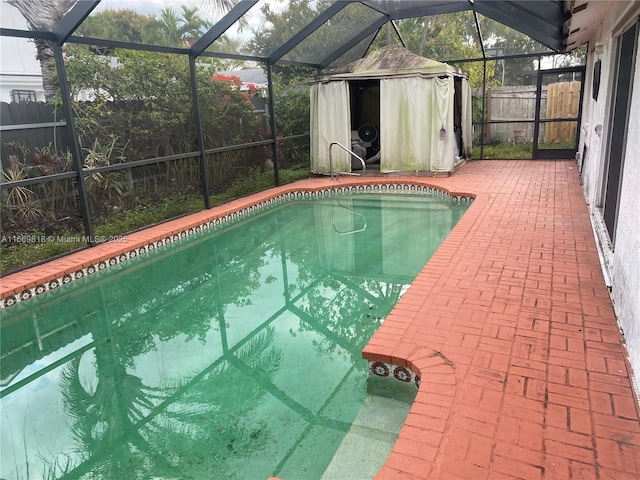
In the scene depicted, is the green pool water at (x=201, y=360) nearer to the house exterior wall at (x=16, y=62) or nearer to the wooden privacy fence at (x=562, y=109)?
the house exterior wall at (x=16, y=62)

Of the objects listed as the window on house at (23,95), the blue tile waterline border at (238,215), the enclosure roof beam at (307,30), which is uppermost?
the enclosure roof beam at (307,30)

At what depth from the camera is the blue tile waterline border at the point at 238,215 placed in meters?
4.88

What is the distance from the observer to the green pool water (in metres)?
2.56

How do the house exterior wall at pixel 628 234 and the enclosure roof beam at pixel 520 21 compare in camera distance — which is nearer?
the house exterior wall at pixel 628 234

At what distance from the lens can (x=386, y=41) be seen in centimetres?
1111

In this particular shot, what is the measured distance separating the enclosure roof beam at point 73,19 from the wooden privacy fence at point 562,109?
31.8 ft

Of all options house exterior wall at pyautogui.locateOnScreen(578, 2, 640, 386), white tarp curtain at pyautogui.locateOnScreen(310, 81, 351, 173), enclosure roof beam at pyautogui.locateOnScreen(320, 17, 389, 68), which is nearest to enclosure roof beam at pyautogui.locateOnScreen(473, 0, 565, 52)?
enclosure roof beam at pyautogui.locateOnScreen(320, 17, 389, 68)

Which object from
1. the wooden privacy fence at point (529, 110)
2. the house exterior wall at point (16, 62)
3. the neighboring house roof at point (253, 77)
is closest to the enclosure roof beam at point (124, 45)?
the house exterior wall at point (16, 62)

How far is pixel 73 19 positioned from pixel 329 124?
18.9ft

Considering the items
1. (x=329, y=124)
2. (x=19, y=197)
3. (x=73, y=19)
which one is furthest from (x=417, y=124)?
(x=19, y=197)

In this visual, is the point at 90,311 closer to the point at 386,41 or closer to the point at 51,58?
the point at 51,58

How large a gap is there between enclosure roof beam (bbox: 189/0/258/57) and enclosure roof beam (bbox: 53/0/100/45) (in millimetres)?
2077

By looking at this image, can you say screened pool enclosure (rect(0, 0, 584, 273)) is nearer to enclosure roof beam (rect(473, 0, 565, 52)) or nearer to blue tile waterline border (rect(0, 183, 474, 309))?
enclosure roof beam (rect(473, 0, 565, 52))

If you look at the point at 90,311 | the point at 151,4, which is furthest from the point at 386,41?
the point at 90,311
